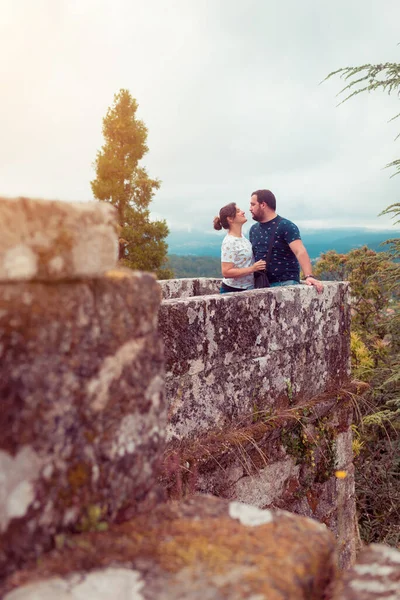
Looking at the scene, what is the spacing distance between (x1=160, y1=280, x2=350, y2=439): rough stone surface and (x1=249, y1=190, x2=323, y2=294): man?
461 millimetres

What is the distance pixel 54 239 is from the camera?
1178 mm

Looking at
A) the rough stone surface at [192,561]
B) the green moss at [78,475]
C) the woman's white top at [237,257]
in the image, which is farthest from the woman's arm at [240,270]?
the green moss at [78,475]

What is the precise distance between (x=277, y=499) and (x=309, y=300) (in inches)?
66.2

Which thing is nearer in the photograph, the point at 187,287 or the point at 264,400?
the point at 264,400

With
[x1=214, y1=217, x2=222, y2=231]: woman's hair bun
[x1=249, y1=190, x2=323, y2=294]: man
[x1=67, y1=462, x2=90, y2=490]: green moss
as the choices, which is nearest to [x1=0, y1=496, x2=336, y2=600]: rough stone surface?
[x1=67, y1=462, x2=90, y2=490]: green moss

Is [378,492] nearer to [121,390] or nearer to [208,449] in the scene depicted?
[208,449]

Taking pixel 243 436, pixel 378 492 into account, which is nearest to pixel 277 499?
→ pixel 243 436

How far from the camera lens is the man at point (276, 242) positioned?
16.7 ft

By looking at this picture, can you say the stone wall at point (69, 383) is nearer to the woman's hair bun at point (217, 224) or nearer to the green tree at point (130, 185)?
the woman's hair bun at point (217, 224)

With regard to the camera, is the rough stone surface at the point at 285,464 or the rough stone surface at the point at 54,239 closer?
the rough stone surface at the point at 54,239

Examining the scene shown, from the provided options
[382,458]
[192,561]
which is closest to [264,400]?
[192,561]

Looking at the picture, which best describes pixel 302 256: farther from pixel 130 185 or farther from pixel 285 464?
pixel 130 185

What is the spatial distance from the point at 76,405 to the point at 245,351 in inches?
113

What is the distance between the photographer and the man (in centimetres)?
→ 509
